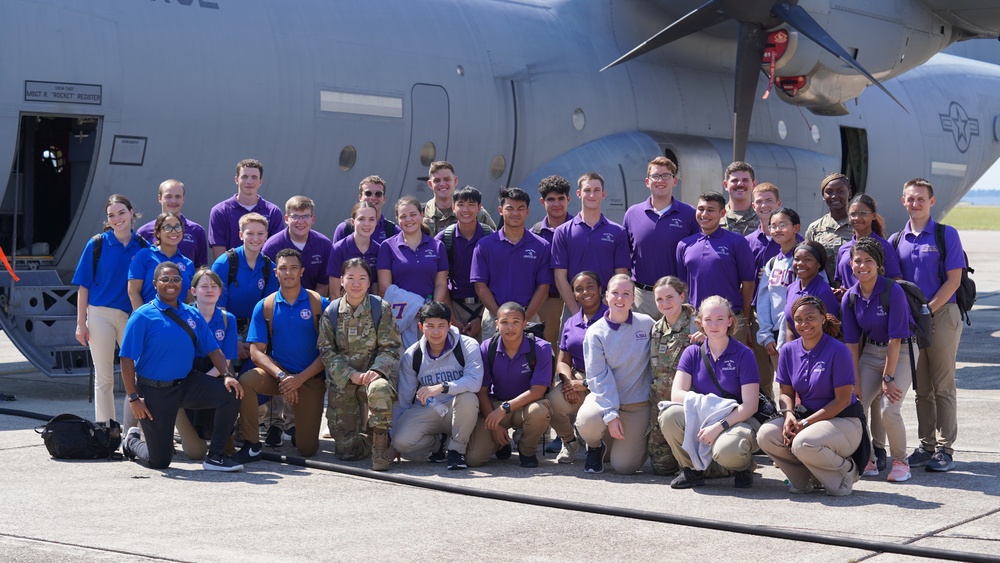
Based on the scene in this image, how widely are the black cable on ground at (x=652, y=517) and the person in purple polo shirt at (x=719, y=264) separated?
7.36 feet

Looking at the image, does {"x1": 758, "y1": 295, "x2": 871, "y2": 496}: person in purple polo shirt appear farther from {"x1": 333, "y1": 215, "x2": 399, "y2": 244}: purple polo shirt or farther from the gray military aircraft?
the gray military aircraft

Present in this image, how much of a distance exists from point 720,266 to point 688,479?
1.63 metres

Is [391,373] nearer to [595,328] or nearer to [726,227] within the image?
[595,328]

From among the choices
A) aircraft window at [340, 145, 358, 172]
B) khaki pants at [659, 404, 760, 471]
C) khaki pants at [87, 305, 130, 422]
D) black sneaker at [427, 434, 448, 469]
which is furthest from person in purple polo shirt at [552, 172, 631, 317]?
aircraft window at [340, 145, 358, 172]

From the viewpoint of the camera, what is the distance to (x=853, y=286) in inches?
287

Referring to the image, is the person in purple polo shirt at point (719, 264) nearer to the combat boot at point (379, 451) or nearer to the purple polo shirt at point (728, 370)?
the purple polo shirt at point (728, 370)

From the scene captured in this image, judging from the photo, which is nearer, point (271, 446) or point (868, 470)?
point (868, 470)

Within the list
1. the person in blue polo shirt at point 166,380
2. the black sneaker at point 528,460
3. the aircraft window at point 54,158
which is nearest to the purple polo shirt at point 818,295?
the black sneaker at point 528,460

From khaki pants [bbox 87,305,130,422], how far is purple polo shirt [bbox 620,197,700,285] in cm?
363

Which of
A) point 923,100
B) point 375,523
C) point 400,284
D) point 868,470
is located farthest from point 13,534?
point 923,100

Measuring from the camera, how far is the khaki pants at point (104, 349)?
793cm

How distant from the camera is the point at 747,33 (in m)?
13.0

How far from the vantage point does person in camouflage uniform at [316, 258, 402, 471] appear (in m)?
7.71

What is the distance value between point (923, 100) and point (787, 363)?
45.2 feet
